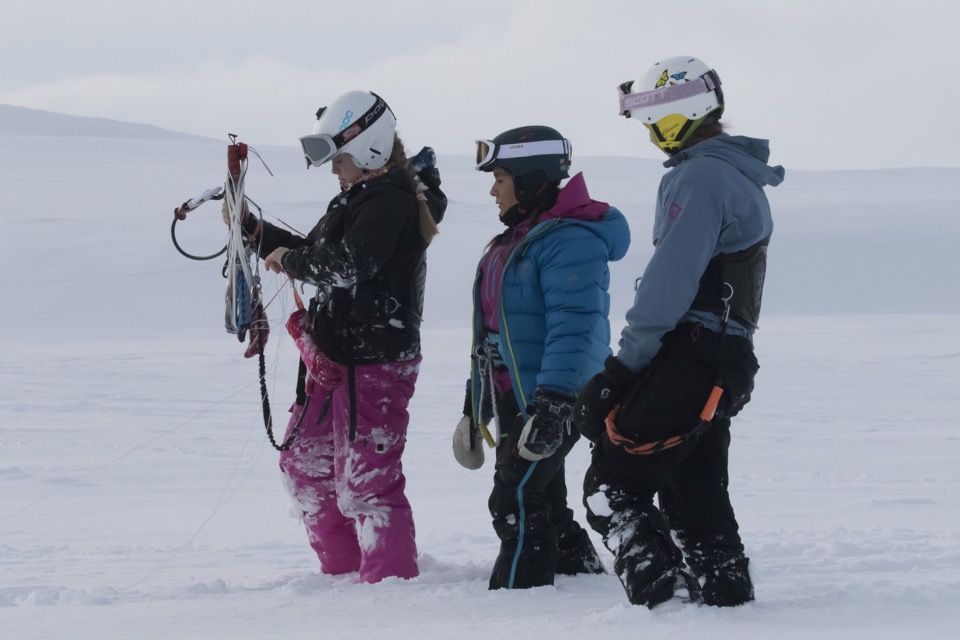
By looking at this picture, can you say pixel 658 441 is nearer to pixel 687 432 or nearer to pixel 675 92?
pixel 687 432

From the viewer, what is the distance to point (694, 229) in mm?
3525

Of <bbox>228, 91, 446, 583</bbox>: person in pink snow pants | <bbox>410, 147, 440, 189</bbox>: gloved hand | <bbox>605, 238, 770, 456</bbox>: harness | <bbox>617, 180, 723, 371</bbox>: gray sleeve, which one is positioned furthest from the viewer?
<bbox>410, 147, 440, 189</bbox>: gloved hand

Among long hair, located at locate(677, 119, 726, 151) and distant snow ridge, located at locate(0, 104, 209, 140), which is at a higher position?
distant snow ridge, located at locate(0, 104, 209, 140)

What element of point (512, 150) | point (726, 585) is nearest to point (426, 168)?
point (512, 150)

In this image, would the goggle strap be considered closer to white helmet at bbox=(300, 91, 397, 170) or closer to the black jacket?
the black jacket

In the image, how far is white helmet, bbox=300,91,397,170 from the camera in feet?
15.2

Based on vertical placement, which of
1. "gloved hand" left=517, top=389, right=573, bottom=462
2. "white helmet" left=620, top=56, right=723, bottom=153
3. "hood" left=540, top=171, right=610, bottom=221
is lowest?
"gloved hand" left=517, top=389, right=573, bottom=462

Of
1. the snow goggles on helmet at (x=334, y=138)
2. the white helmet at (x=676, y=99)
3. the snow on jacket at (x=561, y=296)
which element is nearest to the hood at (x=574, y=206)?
the snow on jacket at (x=561, y=296)

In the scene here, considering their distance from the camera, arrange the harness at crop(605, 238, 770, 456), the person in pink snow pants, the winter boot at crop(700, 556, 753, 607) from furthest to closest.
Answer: the person in pink snow pants < the winter boot at crop(700, 556, 753, 607) < the harness at crop(605, 238, 770, 456)

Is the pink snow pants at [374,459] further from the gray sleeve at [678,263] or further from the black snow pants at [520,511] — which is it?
the gray sleeve at [678,263]

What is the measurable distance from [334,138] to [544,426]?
58.1 inches

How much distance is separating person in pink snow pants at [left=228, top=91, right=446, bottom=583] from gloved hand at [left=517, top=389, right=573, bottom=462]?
76 cm

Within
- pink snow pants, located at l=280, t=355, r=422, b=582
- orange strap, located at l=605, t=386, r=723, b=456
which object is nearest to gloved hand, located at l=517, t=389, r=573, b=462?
orange strap, located at l=605, t=386, r=723, b=456

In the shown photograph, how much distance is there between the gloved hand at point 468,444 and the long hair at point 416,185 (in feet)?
2.48
